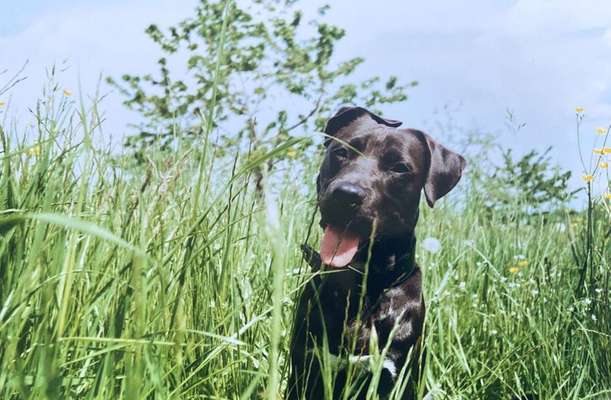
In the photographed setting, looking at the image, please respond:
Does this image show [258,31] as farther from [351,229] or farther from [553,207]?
[351,229]

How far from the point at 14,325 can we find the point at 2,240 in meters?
0.24

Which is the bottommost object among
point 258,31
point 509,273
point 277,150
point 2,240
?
point 509,273

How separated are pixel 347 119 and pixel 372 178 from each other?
436 millimetres

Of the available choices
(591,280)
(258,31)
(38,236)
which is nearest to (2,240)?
(38,236)

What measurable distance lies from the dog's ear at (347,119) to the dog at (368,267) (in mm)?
107

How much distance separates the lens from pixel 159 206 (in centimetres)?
214

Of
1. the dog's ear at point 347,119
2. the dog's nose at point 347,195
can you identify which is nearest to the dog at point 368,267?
the dog's nose at point 347,195

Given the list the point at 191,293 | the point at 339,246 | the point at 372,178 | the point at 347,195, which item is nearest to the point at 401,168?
the point at 372,178

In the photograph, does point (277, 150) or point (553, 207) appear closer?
point (277, 150)

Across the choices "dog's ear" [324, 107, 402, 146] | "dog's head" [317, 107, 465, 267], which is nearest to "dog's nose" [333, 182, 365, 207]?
"dog's head" [317, 107, 465, 267]

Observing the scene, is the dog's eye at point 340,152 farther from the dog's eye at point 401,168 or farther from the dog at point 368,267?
the dog's eye at point 401,168

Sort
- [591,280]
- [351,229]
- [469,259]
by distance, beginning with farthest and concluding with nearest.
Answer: [469,259] < [591,280] < [351,229]

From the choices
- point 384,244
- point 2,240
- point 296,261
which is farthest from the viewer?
point 296,261

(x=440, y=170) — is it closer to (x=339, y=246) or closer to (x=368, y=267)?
(x=368, y=267)
